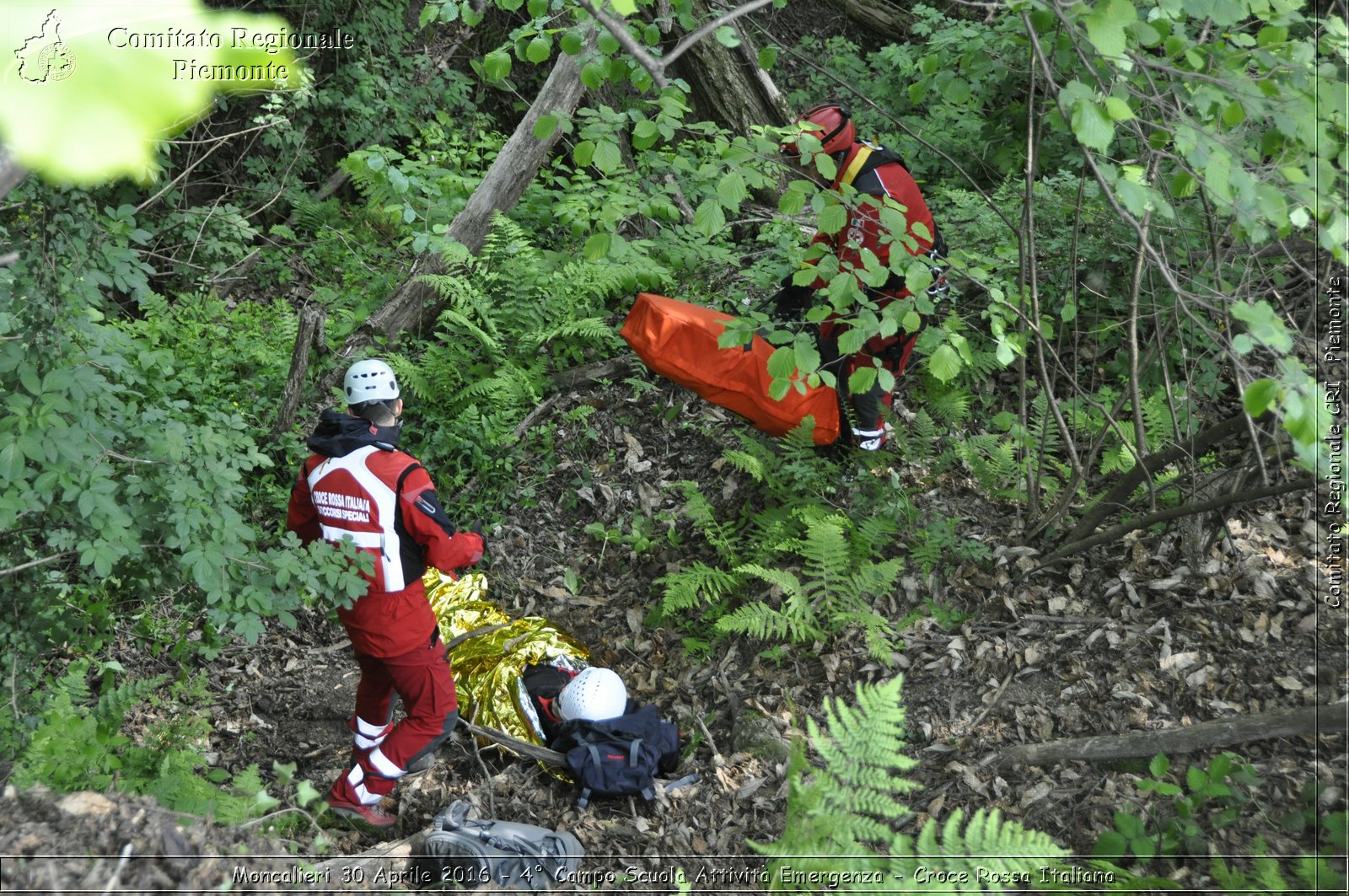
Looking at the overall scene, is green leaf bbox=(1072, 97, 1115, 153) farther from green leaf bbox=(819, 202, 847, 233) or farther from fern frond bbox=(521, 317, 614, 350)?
fern frond bbox=(521, 317, 614, 350)

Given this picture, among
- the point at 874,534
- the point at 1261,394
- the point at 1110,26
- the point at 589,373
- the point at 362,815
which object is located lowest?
the point at 362,815

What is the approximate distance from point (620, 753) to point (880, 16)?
28.8ft

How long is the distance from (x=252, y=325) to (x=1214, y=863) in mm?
→ 7254

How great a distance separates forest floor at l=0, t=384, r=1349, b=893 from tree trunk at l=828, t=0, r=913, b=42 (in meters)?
6.24

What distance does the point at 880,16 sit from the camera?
387 inches

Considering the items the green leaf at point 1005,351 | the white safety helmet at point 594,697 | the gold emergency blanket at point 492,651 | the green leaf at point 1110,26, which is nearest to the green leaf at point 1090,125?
the green leaf at point 1110,26

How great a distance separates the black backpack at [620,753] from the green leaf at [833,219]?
104 inches

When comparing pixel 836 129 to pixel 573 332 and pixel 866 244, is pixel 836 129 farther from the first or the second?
pixel 573 332

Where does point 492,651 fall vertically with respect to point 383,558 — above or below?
below

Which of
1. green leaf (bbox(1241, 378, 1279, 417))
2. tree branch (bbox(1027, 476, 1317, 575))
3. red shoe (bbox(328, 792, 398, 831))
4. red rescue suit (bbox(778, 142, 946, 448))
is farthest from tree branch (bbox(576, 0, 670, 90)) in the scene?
red shoe (bbox(328, 792, 398, 831))

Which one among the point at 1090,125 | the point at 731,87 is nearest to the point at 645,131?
the point at 1090,125

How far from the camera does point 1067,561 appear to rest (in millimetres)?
4848

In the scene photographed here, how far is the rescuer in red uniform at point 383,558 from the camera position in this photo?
420cm

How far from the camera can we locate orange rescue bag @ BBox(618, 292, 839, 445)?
5.69 meters
